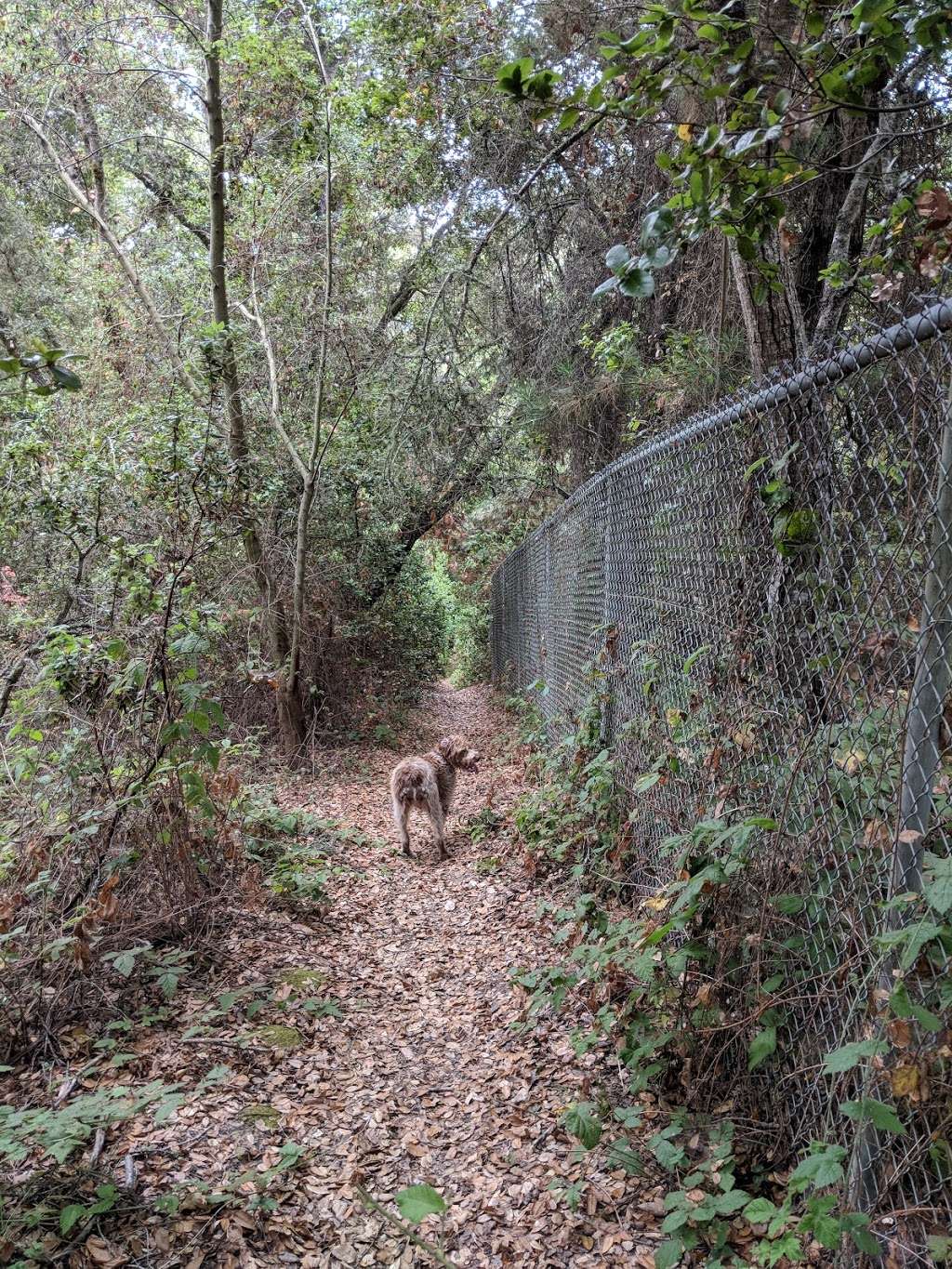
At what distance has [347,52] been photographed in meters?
9.59

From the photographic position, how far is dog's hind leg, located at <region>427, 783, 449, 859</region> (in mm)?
6785

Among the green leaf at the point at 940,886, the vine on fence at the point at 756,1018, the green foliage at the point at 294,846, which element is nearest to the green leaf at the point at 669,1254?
the vine on fence at the point at 756,1018

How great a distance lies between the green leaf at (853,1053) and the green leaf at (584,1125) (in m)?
1.11

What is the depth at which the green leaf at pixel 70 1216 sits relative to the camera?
2383mm

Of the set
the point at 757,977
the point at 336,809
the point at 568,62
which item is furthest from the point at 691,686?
the point at 568,62

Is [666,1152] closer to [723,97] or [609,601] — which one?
[723,97]

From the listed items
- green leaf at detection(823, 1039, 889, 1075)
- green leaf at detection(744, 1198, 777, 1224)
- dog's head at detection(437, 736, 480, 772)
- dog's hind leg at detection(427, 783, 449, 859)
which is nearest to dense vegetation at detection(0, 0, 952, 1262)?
green leaf at detection(744, 1198, 777, 1224)

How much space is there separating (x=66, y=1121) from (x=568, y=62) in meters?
8.68

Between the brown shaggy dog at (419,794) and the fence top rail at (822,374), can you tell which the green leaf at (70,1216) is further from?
the brown shaggy dog at (419,794)

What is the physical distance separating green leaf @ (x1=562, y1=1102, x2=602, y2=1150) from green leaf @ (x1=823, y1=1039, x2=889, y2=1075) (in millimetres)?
1110

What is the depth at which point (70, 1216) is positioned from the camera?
7.87ft

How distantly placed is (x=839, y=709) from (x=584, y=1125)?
5.57 ft

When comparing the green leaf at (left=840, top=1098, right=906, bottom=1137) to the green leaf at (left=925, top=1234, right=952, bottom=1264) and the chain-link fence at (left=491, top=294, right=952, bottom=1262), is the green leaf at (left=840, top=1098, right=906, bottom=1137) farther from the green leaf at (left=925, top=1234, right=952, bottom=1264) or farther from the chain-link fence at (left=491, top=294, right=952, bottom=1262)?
the green leaf at (left=925, top=1234, right=952, bottom=1264)

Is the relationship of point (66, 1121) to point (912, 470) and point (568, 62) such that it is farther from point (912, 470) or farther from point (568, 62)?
point (568, 62)
